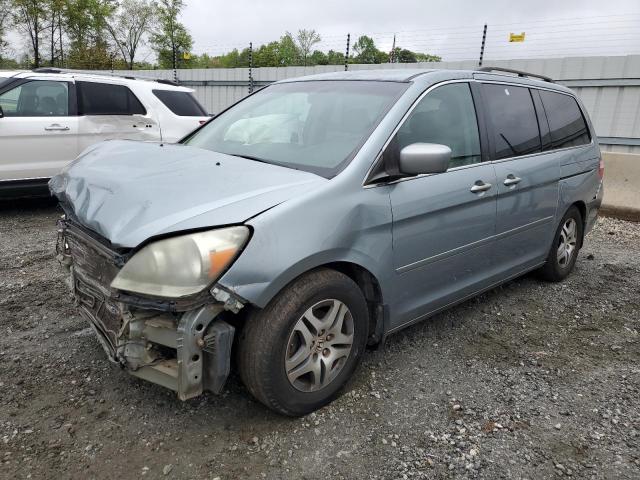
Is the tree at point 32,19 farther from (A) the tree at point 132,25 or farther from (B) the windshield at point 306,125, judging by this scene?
(B) the windshield at point 306,125

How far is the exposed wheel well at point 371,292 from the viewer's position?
2652 millimetres

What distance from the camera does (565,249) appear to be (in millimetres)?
4633

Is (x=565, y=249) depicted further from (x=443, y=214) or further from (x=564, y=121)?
(x=443, y=214)

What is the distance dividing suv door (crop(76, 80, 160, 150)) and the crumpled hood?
3.97 meters

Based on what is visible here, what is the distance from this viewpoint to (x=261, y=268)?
7.11 feet

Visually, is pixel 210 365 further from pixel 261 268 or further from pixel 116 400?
pixel 116 400

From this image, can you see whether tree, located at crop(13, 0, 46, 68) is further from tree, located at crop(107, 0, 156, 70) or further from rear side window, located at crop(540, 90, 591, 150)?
rear side window, located at crop(540, 90, 591, 150)

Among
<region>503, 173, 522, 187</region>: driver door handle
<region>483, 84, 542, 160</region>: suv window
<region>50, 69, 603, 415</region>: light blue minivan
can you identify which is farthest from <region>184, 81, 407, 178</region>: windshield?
<region>503, 173, 522, 187</region>: driver door handle

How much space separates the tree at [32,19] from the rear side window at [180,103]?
32919mm

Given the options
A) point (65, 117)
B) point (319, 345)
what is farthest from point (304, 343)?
point (65, 117)

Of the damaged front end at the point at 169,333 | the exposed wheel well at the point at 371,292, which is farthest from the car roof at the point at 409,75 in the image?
the damaged front end at the point at 169,333

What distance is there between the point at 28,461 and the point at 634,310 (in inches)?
173

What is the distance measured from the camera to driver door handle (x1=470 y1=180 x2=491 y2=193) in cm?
321

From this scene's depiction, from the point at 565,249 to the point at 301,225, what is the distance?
3.31 metres
